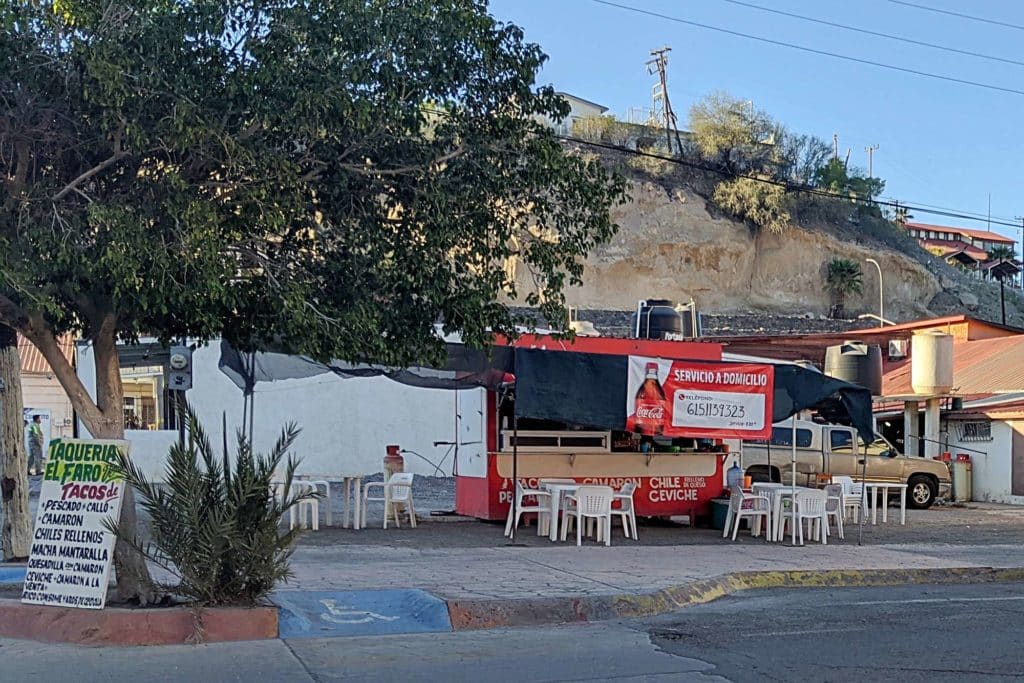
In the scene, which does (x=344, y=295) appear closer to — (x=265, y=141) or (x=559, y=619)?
(x=265, y=141)

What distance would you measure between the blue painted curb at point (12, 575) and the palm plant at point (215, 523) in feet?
6.97

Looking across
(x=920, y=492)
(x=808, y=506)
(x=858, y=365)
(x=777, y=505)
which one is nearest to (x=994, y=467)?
(x=920, y=492)

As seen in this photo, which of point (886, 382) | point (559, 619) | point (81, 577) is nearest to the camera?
point (81, 577)

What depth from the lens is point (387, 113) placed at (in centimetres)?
988

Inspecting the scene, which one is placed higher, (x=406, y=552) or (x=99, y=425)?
(x=99, y=425)

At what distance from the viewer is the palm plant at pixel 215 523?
891 centimetres

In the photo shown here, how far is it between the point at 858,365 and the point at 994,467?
485 centimetres

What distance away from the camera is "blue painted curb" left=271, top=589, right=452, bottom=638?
9.43m

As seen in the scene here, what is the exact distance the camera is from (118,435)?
9.91 meters

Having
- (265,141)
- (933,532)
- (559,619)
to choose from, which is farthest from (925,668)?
(933,532)

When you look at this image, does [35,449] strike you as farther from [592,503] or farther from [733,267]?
[733,267]

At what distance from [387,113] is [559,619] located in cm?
486

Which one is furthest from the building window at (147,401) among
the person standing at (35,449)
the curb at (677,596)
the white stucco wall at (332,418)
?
the curb at (677,596)

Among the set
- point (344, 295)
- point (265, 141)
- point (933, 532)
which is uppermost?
point (265, 141)
